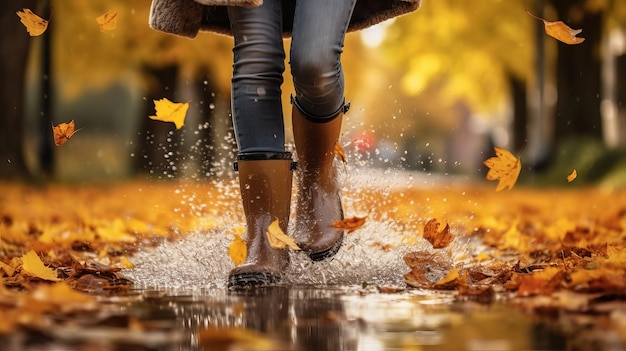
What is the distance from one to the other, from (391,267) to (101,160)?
24.9 meters

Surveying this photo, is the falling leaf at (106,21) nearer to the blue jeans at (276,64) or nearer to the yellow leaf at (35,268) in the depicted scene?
the blue jeans at (276,64)

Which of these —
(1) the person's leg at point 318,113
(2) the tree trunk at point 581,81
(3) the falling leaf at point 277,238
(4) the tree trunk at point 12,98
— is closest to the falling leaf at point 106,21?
(1) the person's leg at point 318,113

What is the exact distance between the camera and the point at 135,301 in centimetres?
319

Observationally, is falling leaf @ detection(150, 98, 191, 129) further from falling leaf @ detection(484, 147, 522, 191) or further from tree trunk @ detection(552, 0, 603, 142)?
tree trunk @ detection(552, 0, 603, 142)

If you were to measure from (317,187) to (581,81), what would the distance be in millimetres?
12064

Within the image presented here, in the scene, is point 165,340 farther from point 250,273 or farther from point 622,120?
point 622,120

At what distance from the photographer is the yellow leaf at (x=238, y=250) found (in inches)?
147

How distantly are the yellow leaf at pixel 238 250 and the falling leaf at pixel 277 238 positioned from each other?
0.32ft

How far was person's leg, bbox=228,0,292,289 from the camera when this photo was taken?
372cm

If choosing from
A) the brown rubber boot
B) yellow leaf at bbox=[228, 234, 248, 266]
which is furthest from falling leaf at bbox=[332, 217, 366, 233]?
yellow leaf at bbox=[228, 234, 248, 266]

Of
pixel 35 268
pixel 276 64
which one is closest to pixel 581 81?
pixel 276 64

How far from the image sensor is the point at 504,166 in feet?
14.6

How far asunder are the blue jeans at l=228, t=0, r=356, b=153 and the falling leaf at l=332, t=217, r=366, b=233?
358mm

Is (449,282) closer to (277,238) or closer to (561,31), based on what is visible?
(277,238)
